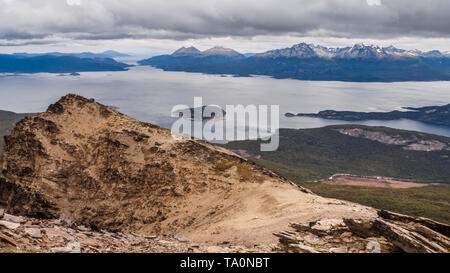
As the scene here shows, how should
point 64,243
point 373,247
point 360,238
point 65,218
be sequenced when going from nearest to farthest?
point 64,243
point 373,247
point 360,238
point 65,218

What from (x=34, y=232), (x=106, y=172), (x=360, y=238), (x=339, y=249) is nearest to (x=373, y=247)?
(x=360, y=238)

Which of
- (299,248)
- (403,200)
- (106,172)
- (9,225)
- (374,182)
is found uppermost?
(9,225)

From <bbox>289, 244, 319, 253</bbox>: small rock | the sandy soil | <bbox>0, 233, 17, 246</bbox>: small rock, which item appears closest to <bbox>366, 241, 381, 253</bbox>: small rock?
<bbox>289, 244, 319, 253</bbox>: small rock

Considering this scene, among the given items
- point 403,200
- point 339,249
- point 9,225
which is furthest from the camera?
point 403,200

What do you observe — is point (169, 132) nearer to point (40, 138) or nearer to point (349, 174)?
point (40, 138)

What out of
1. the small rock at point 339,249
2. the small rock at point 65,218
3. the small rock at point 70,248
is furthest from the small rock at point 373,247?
the small rock at point 65,218

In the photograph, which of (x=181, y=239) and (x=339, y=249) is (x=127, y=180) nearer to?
(x=181, y=239)
